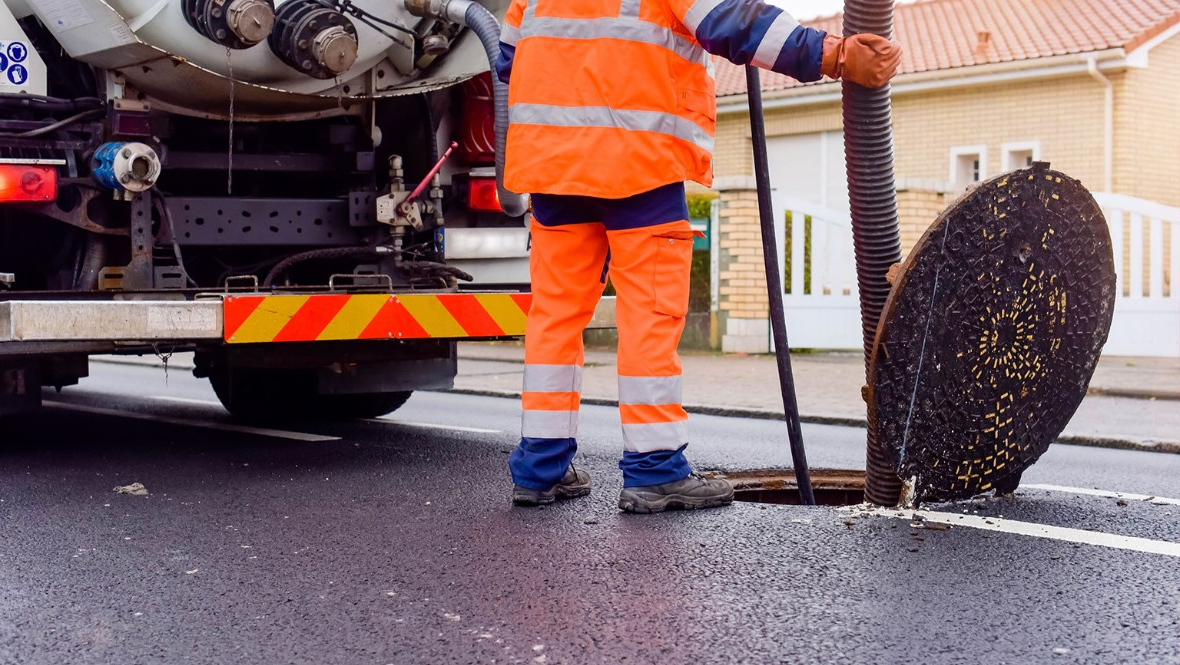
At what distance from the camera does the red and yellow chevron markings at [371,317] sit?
16.6 feet

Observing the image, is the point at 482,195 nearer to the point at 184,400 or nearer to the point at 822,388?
the point at 184,400

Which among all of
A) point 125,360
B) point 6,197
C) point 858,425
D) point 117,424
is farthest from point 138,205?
point 125,360

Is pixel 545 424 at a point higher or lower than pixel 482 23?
lower

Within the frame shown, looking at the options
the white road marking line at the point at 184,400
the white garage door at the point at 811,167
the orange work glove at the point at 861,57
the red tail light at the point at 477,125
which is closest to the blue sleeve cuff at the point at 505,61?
the orange work glove at the point at 861,57

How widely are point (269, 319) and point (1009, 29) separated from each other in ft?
58.5

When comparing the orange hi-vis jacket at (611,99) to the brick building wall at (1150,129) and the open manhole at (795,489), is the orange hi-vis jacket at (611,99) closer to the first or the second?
the open manhole at (795,489)

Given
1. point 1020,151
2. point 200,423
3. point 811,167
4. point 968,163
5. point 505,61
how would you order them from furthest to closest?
point 811,167
point 968,163
point 1020,151
point 200,423
point 505,61

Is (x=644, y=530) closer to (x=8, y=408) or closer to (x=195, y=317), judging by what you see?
(x=195, y=317)

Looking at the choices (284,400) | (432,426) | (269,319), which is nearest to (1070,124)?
(432,426)

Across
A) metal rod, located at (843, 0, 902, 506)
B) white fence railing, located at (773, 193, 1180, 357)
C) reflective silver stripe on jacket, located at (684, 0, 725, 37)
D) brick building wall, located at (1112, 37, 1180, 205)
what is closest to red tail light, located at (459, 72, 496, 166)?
reflective silver stripe on jacket, located at (684, 0, 725, 37)

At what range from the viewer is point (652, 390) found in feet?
13.3

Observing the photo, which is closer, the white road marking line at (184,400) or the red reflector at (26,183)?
the red reflector at (26,183)

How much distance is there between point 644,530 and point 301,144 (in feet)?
9.29

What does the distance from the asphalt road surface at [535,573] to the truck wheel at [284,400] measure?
154cm
